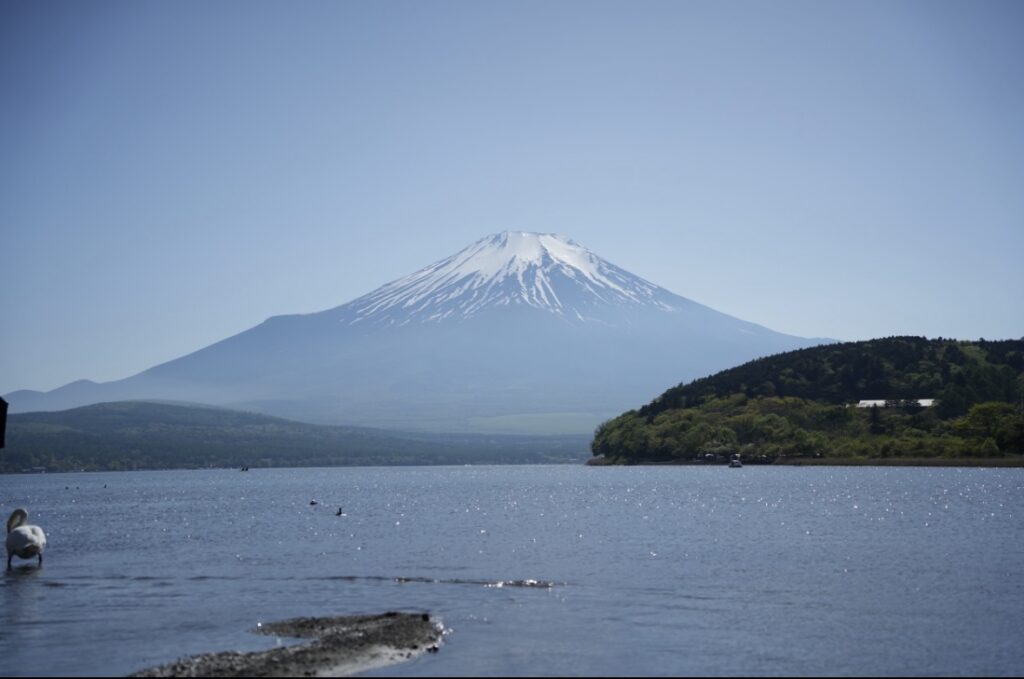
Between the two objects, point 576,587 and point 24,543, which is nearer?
point 576,587

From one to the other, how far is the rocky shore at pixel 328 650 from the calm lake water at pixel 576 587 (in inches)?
31.4

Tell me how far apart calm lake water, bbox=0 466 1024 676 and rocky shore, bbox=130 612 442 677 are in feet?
2.62

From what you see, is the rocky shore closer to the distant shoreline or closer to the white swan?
the white swan

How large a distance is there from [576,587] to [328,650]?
50.2 feet

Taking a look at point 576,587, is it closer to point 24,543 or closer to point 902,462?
point 24,543

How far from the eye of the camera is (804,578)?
46000 millimetres

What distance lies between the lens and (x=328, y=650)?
1188 inches

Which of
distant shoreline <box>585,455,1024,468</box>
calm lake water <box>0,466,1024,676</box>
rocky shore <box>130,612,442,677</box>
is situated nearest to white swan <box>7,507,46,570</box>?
calm lake water <box>0,466,1024,676</box>

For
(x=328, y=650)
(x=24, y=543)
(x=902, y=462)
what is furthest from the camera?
(x=902, y=462)

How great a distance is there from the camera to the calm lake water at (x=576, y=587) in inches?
1209

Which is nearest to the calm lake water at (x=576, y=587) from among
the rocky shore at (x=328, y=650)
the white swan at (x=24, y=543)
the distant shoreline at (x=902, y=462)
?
the rocky shore at (x=328, y=650)

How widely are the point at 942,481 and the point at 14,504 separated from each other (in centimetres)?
10536

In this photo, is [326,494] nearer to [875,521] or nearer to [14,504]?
[14,504]

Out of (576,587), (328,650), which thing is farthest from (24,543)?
(328,650)
